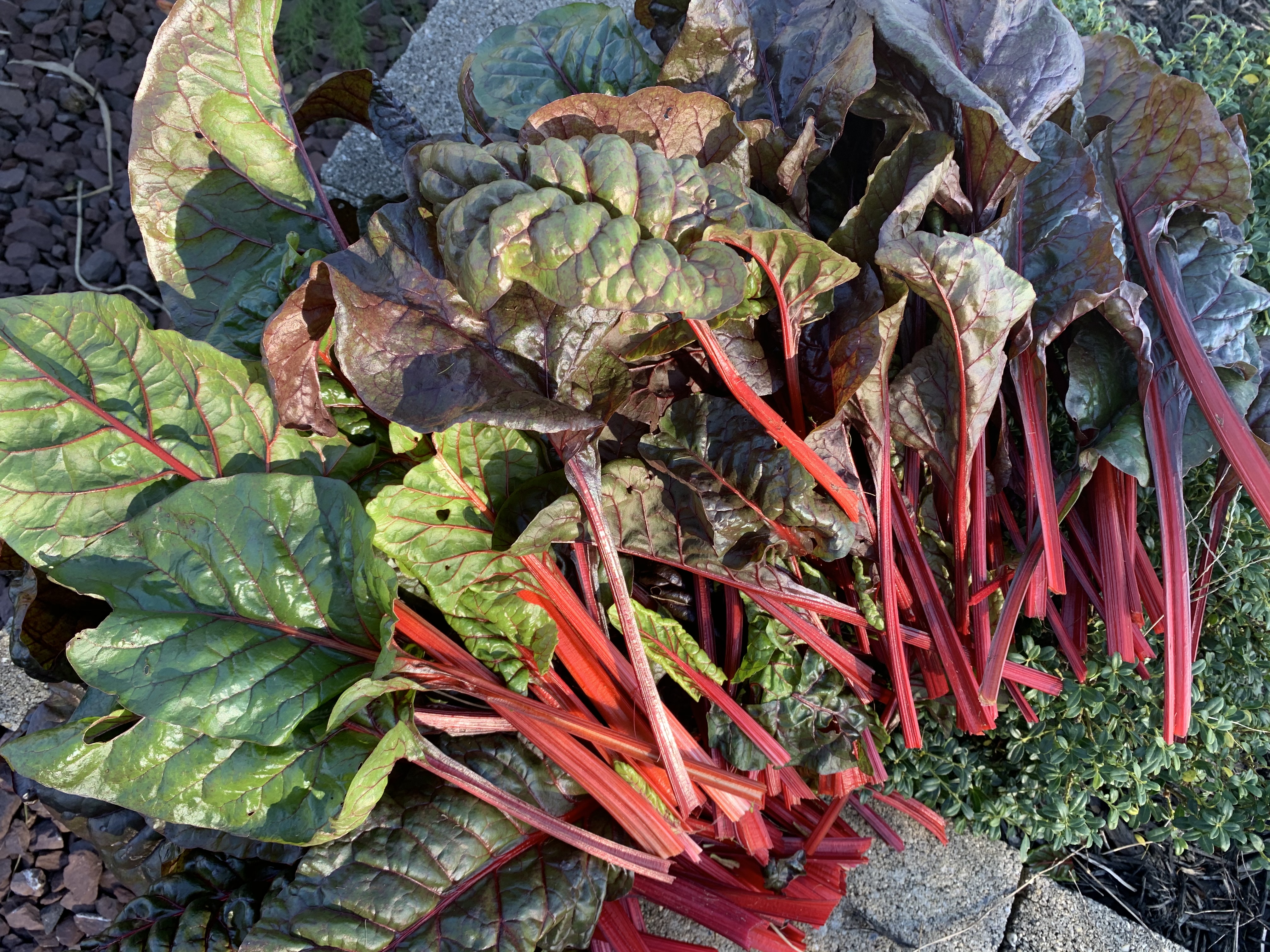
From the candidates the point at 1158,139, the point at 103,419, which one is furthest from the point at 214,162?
the point at 1158,139

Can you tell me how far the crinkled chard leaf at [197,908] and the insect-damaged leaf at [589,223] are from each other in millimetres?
1210

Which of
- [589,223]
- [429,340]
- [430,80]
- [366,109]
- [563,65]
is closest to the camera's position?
[589,223]

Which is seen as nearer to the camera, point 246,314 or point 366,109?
point 246,314

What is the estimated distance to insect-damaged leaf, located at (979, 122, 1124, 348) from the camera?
145 centimetres

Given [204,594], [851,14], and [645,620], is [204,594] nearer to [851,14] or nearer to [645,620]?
[645,620]

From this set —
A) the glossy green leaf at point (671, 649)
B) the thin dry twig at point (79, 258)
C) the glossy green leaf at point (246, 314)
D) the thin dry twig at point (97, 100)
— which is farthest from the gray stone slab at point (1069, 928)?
the thin dry twig at point (97, 100)

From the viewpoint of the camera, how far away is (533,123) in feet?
4.22

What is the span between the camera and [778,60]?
1580mm

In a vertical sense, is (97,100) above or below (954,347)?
below

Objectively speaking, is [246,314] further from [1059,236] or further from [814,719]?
[1059,236]

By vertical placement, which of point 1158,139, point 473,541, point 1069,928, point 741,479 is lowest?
point 1069,928

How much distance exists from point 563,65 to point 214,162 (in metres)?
0.70

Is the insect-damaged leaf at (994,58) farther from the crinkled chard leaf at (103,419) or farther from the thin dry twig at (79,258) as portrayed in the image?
the thin dry twig at (79,258)

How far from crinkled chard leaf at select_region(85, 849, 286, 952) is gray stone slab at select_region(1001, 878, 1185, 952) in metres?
1.61
